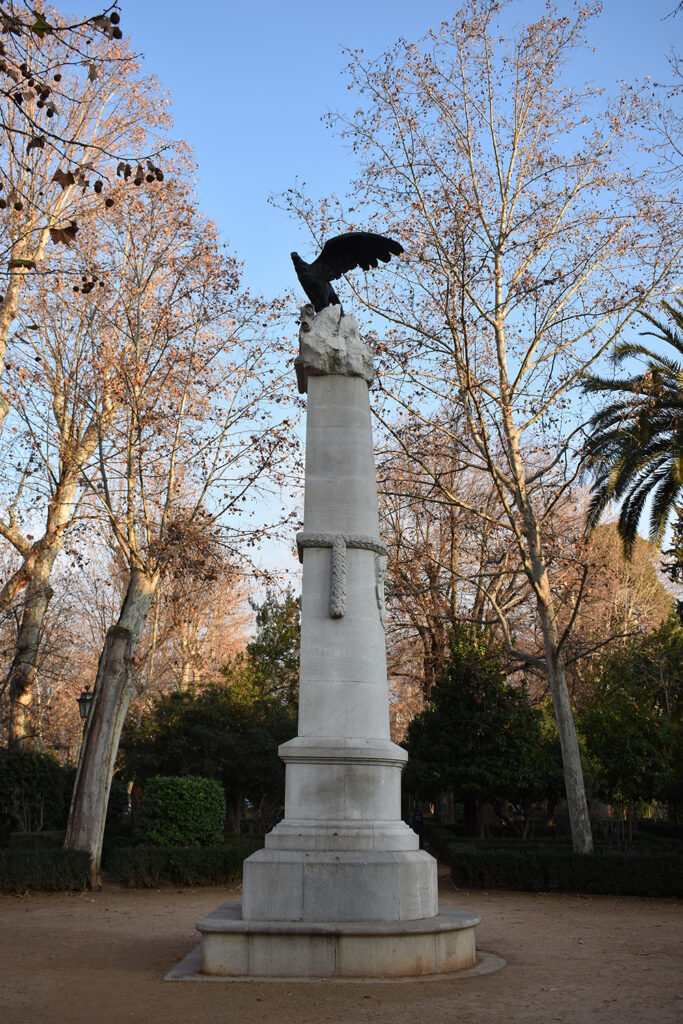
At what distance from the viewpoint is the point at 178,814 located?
20.3 m

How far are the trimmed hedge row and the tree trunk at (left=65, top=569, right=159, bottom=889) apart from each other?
7.14 m

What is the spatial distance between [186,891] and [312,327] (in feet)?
39.8

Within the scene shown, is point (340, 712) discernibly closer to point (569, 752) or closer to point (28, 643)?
point (569, 752)

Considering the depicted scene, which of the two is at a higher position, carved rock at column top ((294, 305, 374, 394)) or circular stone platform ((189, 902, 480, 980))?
carved rock at column top ((294, 305, 374, 394))

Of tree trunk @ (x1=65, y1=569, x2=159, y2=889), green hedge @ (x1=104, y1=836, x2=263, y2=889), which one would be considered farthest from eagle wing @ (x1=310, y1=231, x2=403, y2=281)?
green hedge @ (x1=104, y1=836, x2=263, y2=889)

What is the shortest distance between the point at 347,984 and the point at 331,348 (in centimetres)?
676

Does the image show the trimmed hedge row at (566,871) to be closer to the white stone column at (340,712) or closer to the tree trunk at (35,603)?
the white stone column at (340,712)

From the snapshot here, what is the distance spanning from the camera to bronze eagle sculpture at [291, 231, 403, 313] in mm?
11727

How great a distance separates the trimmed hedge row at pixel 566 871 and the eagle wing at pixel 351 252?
12.0 metres

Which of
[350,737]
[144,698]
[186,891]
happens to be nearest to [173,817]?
[186,891]

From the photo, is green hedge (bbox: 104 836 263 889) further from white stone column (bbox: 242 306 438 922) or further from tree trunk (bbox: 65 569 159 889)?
white stone column (bbox: 242 306 438 922)

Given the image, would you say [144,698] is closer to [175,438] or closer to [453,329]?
[175,438]

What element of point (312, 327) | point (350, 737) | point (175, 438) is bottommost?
point (350, 737)

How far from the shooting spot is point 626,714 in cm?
2372
